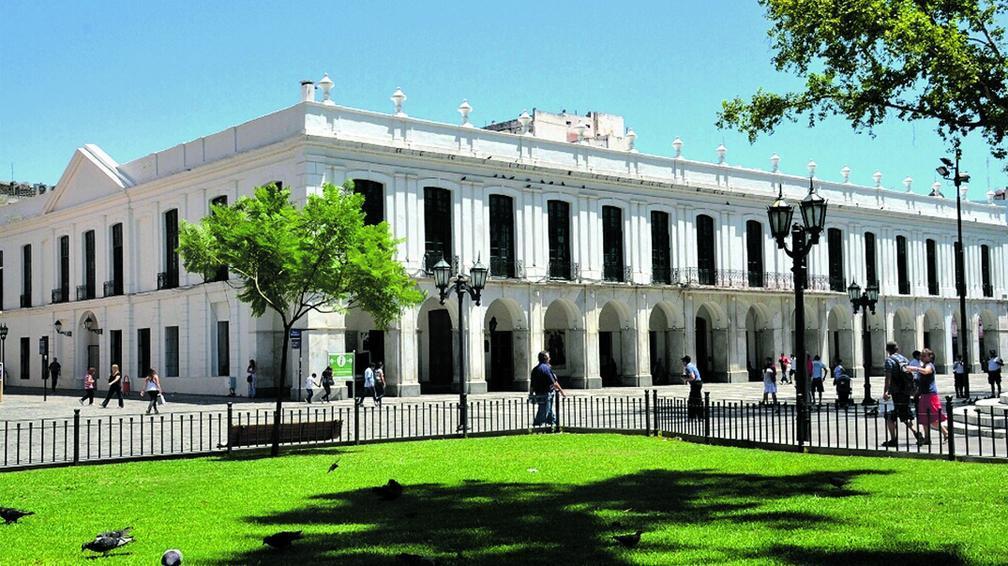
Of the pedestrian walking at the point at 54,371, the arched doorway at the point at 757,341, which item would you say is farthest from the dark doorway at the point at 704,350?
the pedestrian walking at the point at 54,371

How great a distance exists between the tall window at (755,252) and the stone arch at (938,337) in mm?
15052

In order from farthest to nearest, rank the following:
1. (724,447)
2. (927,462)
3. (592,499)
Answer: (724,447) → (927,462) → (592,499)

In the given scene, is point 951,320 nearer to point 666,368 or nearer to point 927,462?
point 666,368

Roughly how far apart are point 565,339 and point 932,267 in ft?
88.6

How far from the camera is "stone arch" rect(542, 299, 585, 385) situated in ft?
137

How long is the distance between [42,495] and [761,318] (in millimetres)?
41762

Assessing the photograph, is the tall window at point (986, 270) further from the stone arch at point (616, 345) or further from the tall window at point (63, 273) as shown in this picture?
the tall window at point (63, 273)

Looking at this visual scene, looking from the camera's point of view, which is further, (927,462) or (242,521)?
(927,462)

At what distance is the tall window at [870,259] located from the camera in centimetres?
5516

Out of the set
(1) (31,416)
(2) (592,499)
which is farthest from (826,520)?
(1) (31,416)

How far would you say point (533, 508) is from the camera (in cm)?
1040

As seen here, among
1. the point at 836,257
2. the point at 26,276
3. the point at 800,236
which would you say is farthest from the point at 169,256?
the point at 836,257

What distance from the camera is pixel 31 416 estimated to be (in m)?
28.4

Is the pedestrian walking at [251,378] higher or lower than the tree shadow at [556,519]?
higher
